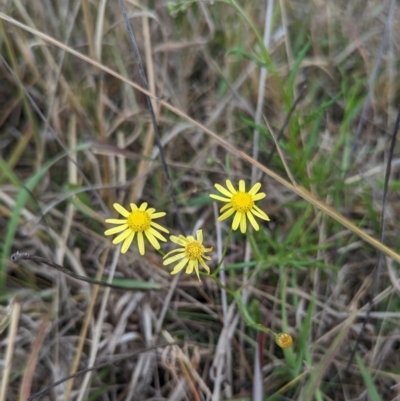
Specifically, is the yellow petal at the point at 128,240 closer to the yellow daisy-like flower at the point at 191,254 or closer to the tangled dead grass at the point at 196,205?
the yellow daisy-like flower at the point at 191,254

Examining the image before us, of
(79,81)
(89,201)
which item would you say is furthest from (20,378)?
(79,81)

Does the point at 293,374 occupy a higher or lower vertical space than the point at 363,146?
lower

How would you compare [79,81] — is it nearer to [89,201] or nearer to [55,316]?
[89,201]

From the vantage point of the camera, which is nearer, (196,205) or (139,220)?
(139,220)

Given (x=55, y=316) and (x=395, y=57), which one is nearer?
(x=55, y=316)

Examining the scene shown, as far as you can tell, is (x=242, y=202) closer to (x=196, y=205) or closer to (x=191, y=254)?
(x=191, y=254)

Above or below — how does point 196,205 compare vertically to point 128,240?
above

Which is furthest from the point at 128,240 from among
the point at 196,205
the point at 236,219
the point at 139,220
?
the point at 196,205
